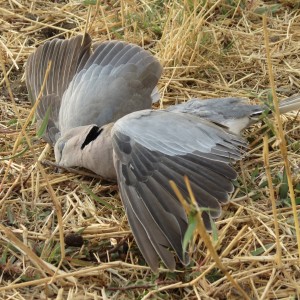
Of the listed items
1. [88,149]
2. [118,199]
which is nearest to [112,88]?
[88,149]

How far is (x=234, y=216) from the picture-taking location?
9.46ft

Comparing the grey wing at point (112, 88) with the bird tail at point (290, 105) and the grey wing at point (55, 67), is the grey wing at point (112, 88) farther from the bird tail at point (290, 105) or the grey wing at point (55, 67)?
the bird tail at point (290, 105)

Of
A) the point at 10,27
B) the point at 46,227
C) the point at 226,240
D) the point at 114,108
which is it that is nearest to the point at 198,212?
the point at 226,240

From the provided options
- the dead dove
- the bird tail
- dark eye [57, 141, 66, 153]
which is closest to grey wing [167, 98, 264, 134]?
the dead dove

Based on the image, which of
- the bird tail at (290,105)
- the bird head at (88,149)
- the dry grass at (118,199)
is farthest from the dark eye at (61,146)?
the bird tail at (290,105)

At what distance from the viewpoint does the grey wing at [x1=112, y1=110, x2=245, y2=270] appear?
264 cm

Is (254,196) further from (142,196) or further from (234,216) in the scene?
(142,196)

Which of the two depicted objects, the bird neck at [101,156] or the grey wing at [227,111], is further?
the grey wing at [227,111]

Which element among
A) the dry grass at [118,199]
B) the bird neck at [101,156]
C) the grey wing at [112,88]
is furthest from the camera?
the grey wing at [112,88]

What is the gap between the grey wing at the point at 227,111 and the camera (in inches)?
136

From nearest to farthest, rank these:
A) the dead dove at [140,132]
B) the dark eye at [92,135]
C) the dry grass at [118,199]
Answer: the dry grass at [118,199], the dead dove at [140,132], the dark eye at [92,135]

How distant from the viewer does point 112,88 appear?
3.63m

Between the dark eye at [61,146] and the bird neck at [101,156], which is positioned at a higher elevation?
the bird neck at [101,156]

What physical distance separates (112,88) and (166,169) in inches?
32.0
